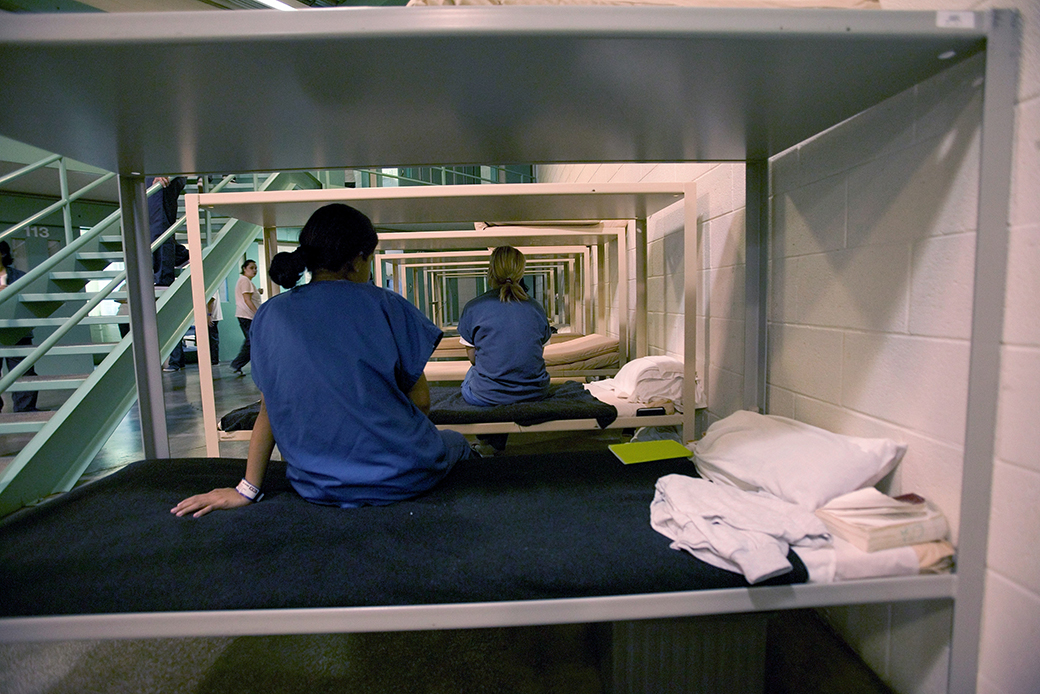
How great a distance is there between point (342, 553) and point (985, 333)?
1350 millimetres

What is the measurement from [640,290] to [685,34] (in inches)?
96.7

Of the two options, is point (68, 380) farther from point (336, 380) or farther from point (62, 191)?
point (336, 380)

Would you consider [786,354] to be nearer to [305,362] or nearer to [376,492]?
[376,492]

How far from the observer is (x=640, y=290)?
325 cm

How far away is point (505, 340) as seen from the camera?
2.51m

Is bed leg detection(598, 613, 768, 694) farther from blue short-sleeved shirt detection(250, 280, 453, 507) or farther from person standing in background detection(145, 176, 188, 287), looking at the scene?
person standing in background detection(145, 176, 188, 287)

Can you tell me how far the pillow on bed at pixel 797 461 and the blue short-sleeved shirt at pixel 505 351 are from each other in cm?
120

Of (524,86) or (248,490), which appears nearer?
(524,86)

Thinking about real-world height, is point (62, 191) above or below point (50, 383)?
above

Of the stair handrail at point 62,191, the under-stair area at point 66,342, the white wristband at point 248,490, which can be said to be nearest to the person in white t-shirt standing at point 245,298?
the under-stair area at point 66,342

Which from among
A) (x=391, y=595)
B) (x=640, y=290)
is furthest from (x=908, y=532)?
(x=640, y=290)

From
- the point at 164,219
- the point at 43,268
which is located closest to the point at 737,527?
the point at 43,268

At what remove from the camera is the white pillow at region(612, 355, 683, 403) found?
2.35 meters

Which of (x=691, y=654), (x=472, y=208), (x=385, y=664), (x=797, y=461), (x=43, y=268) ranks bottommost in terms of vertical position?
(x=385, y=664)
